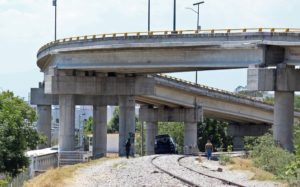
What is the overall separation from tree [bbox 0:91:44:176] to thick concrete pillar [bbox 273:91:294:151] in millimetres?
14786

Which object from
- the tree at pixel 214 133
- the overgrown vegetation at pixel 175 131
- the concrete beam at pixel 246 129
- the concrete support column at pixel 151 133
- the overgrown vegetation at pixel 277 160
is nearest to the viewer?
the overgrown vegetation at pixel 277 160

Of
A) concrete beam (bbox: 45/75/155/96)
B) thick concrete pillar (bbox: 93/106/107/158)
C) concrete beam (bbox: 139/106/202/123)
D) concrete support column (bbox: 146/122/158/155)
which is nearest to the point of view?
concrete beam (bbox: 45/75/155/96)

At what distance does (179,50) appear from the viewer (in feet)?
172

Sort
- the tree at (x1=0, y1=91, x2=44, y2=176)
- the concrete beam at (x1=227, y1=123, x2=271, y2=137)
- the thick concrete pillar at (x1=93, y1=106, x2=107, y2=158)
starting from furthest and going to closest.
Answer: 1. the concrete beam at (x1=227, y1=123, x2=271, y2=137)
2. the thick concrete pillar at (x1=93, y1=106, x2=107, y2=158)
3. the tree at (x1=0, y1=91, x2=44, y2=176)

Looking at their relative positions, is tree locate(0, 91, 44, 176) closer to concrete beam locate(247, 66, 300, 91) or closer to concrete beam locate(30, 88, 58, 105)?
concrete beam locate(247, 66, 300, 91)

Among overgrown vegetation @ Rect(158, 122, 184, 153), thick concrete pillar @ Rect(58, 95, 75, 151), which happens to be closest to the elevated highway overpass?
thick concrete pillar @ Rect(58, 95, 75, 151)

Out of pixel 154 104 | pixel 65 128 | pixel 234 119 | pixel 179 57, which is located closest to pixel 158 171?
pixel 179 57

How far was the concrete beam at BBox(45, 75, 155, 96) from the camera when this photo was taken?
61.5m

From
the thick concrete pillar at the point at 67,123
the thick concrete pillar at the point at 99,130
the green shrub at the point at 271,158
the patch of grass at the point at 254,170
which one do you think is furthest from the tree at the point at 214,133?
the patch of grass at the point at 254,170

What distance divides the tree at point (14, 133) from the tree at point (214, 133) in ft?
196

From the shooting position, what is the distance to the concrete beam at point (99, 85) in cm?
6150

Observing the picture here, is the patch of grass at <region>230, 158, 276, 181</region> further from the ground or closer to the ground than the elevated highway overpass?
closer to the ground

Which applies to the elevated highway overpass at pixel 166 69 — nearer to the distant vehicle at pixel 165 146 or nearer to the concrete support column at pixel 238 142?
the distant vehicle at pixel 165 146

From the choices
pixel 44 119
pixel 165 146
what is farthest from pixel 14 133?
pixel 44 119
